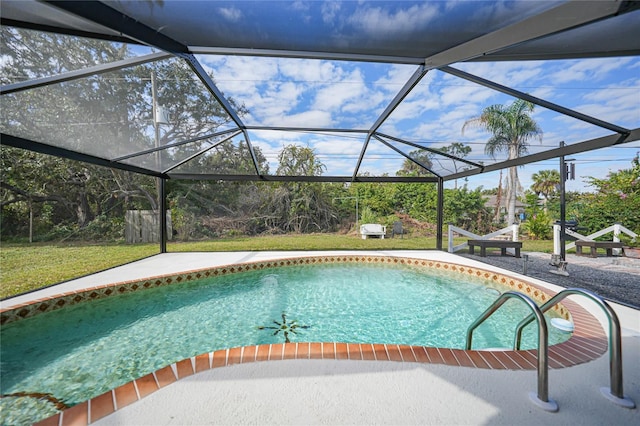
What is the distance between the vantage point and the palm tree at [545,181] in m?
16.4

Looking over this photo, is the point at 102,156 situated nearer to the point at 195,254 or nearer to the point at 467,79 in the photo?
the point at 195,254

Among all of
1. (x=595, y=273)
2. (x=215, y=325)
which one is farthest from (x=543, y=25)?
(x=595, y=273)

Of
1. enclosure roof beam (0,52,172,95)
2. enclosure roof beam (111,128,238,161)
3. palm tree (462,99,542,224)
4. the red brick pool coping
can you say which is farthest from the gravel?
enclosure roof beam (111,128,238,161)

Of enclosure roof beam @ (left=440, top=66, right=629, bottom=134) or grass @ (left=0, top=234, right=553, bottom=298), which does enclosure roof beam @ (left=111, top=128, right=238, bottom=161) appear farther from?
enclosure roof beam @ (left=440, top=66, right=629, bottom=134)

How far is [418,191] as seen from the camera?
42.2ft

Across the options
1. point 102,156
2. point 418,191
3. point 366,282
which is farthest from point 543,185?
point 102,156

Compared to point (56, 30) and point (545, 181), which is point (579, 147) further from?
point (545, 181)

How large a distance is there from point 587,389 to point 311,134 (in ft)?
17.7

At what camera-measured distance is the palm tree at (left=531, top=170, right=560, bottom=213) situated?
16422 mm

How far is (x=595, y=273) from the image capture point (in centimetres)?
516

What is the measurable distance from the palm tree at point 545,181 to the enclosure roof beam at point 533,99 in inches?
661

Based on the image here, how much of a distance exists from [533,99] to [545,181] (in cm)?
1811

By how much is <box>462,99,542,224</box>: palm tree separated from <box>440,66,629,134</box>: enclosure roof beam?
0.70 feet

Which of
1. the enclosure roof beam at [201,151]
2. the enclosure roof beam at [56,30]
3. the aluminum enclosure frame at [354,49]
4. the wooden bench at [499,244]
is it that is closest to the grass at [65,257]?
the wooden bench at [499,244]
